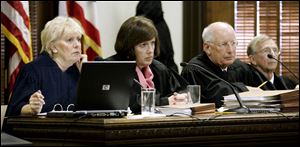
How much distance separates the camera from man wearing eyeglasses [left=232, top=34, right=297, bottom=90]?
5.37m

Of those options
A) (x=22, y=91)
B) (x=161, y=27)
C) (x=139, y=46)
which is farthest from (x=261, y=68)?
(x=22, y=91)

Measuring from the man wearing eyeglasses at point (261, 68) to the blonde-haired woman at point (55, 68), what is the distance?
1.64 meters

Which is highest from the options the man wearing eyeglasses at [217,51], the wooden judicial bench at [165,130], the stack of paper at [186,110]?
the man wearing eyeglasses at [217,51]

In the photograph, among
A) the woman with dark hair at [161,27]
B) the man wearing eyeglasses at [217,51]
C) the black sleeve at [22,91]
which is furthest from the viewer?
the woman with dark hair at [161,27]

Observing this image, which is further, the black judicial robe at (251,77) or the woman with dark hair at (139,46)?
the black judicial robe at (251,77)

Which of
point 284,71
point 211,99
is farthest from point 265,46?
point 284,71

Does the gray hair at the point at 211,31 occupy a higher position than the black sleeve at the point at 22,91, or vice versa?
the gray hair at the point at 211,31

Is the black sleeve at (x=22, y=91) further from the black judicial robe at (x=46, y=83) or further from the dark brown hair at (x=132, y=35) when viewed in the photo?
the dark brown hair at (x=132, y=35)

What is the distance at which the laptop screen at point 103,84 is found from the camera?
10.9 feet

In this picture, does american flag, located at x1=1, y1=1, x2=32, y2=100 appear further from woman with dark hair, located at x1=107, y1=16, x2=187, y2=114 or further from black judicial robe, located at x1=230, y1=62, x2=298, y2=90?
black judicial robe, located at x1=230, y1=62, x2=298, y2=90

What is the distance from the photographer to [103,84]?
3.37 metres

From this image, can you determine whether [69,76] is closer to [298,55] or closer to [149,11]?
[149,11]

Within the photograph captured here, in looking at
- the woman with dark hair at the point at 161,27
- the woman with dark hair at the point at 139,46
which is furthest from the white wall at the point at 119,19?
the woman with dark hair at the point at 139,46

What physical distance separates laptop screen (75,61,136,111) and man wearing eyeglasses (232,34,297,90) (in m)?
2.06
